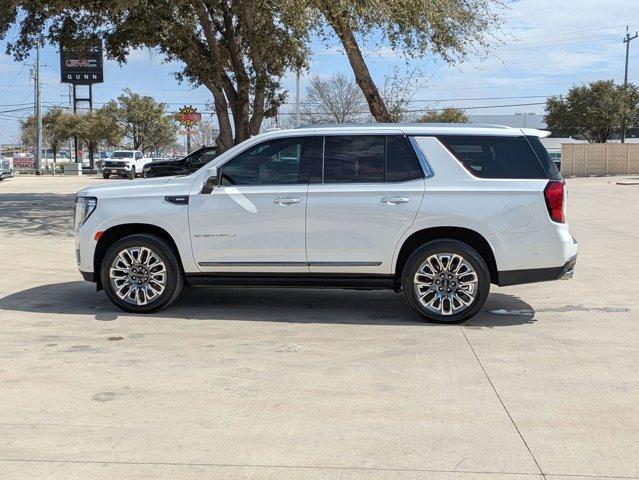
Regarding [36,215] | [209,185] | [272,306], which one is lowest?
[272,306]

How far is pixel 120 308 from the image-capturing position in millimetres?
7422

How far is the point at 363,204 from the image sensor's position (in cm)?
685

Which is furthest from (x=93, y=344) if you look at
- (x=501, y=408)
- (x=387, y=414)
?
(x=501, y=408)

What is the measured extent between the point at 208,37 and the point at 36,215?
20.6ft

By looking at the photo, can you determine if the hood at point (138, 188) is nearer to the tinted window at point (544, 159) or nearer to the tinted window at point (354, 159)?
the tinted window at point (354, 159)

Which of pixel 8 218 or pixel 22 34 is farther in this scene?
pixel 22 34

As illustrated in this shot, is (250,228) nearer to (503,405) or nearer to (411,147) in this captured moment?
(411,147)

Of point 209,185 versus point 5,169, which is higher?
point 5,169

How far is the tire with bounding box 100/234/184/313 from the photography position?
7.16 m

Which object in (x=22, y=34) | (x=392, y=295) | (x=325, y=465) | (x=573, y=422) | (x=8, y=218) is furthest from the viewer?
(x=22, y=34)

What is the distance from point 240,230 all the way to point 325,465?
3.53 m

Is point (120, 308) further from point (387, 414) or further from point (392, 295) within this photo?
point (387, 414)

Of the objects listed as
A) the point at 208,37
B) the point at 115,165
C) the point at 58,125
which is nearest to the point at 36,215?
the point at 208,37

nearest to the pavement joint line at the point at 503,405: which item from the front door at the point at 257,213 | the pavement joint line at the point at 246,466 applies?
the pavement joint line at the point at 246,466
